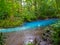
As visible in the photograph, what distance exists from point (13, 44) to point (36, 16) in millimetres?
17986

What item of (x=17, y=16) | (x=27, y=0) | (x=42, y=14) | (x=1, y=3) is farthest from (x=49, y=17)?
(x=1, y=3)

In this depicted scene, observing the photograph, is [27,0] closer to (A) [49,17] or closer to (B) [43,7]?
(B) [43,7]

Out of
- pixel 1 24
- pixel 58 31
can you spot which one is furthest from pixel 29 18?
pixel 58 31

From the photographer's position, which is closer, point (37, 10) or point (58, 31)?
point (58, 31)

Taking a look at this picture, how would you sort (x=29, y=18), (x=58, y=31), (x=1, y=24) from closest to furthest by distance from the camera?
(x=58, y=31), (x=1, y=24), (x=29, y=18)

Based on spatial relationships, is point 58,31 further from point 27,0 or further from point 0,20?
point 27,0

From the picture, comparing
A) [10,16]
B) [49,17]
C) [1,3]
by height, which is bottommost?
[49,17]

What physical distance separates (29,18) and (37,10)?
4.09 meters

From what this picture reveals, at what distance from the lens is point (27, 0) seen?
25.4 metres

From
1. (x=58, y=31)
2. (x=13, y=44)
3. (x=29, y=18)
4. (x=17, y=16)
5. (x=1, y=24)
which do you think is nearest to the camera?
(x=58, y=31)

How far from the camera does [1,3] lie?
8945 millimetres

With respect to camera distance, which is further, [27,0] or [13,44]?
[27,0]

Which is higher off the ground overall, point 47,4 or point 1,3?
point 1,3

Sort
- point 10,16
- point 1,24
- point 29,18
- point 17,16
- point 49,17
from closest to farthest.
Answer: point 1,24, point 10,16, point 17,16, point 29,18, point 49,17
